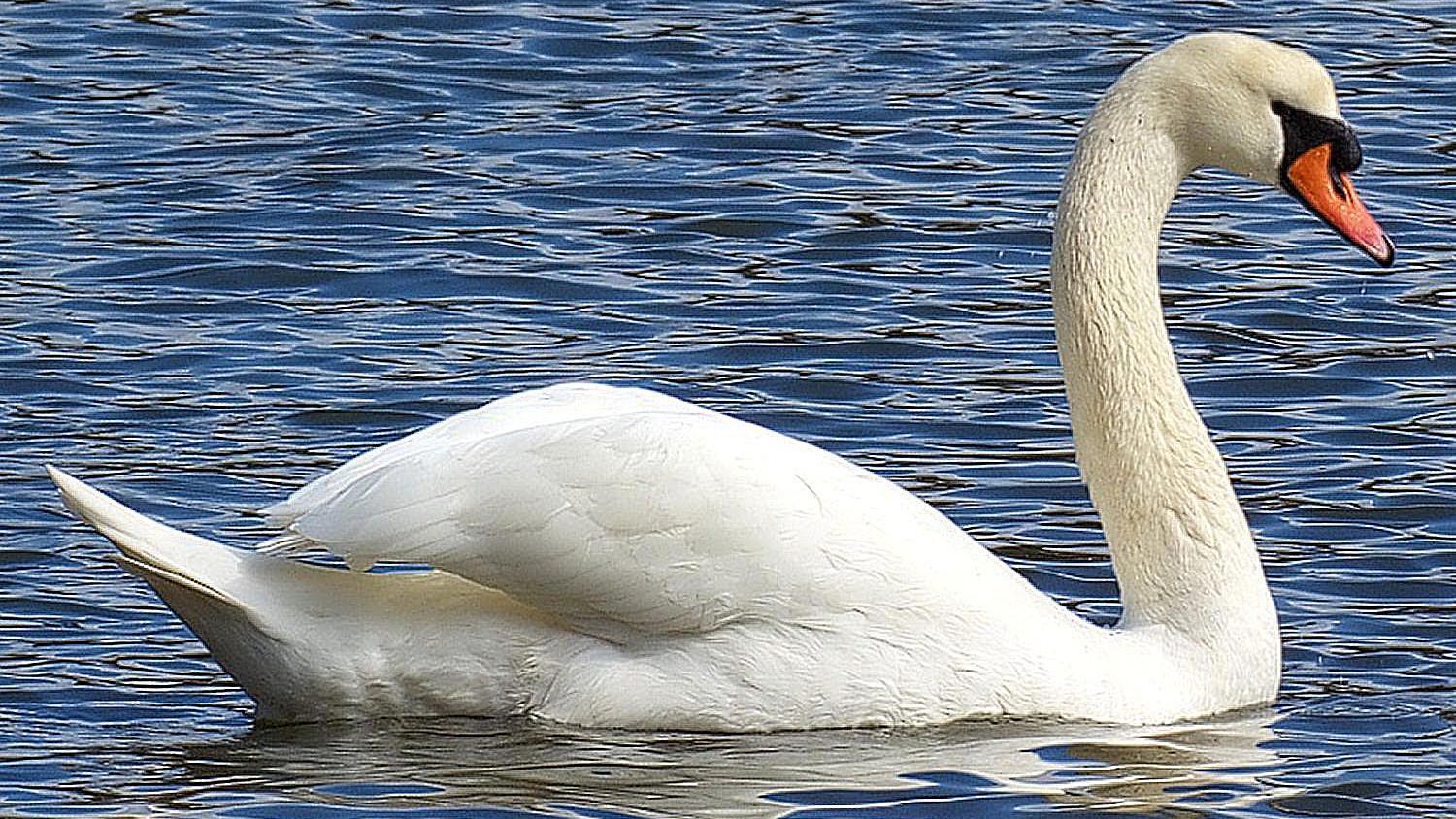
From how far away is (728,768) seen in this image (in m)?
7.16

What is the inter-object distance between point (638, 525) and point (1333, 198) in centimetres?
198

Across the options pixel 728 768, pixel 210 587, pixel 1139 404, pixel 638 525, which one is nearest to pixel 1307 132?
pixel 1139 404

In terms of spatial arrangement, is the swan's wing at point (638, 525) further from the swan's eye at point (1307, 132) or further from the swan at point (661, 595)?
the swan's eye at point (1307, 132)

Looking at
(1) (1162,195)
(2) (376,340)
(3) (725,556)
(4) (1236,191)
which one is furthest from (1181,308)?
(3) (725,556)

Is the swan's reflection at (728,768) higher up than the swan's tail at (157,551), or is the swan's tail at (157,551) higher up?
the swan's tail at (157,551)

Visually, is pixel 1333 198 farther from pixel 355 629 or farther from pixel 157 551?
pixel 157 551

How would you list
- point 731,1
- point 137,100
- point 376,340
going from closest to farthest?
point 376,340 < point 137,100 < point 731,1

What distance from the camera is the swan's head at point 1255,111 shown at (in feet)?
25.8

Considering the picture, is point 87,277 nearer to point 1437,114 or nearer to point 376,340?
point 376,340

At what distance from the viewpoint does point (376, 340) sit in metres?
10.8

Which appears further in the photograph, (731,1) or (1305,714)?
(731,1)

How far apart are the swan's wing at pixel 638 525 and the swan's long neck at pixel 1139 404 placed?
0.73 metres

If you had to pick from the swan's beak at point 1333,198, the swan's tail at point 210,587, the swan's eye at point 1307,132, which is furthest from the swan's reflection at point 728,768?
the swan's eye at point 1307,132

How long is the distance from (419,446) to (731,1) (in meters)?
8.41
